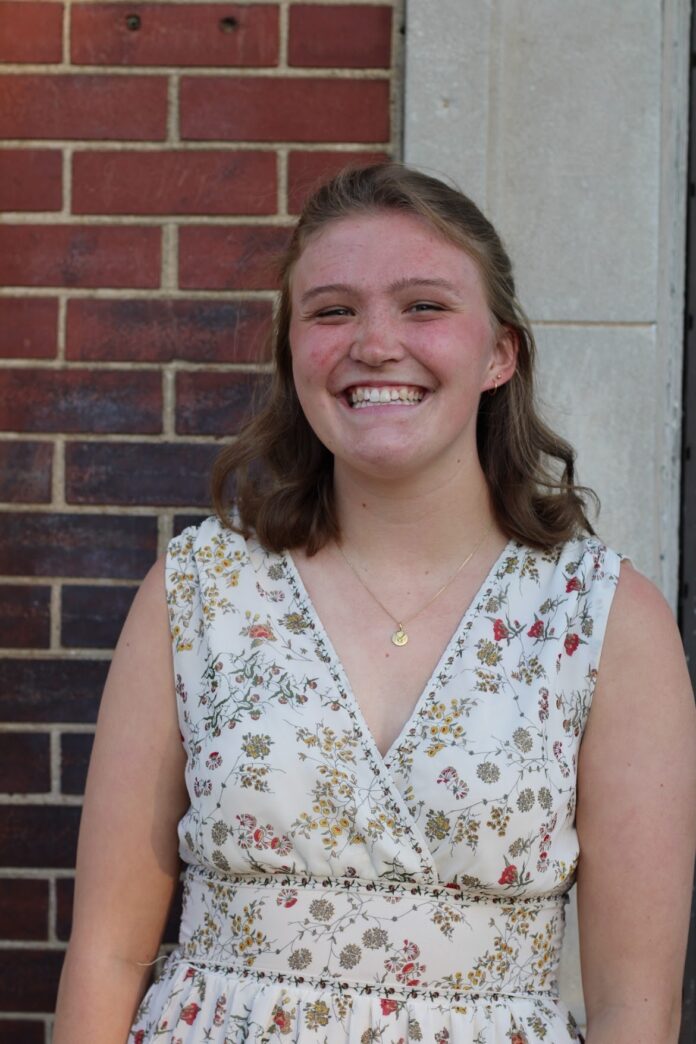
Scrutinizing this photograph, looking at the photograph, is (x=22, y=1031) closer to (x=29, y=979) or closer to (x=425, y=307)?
(x=29, y=979)

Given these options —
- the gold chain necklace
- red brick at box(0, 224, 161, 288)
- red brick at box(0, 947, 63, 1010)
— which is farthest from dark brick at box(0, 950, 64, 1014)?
red brick at box(0, 224, 161, 288)

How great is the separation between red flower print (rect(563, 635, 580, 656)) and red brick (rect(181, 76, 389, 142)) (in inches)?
46.5

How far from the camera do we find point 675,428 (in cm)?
265

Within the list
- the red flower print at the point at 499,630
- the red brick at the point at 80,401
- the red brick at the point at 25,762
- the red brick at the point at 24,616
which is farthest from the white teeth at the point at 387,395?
the red brick at the point at 25,762

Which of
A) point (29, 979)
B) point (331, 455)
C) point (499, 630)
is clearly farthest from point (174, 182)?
point (29, 979)

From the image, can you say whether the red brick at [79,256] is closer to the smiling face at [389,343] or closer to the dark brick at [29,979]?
the smiling face at [389,343]

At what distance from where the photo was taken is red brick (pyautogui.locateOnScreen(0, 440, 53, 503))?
2.70 meters

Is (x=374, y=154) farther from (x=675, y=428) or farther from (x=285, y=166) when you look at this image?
(x=675, y=428)

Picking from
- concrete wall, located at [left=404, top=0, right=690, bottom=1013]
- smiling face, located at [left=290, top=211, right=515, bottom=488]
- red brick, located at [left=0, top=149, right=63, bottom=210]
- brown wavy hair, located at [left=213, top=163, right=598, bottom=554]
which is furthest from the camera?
red brick, located at [left=0, top=149, right=63, bottom=210]

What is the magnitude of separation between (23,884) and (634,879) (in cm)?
137

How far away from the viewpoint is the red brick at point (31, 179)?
2.69m

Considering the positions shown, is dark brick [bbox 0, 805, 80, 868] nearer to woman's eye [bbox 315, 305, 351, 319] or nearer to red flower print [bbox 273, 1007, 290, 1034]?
red flower print [bbox 273, 1007, 290, 1034]

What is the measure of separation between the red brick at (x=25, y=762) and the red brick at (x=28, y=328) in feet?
2.58

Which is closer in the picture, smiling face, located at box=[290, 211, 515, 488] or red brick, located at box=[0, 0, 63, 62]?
smiling face, located at box=[290, 211, 515, 488]
